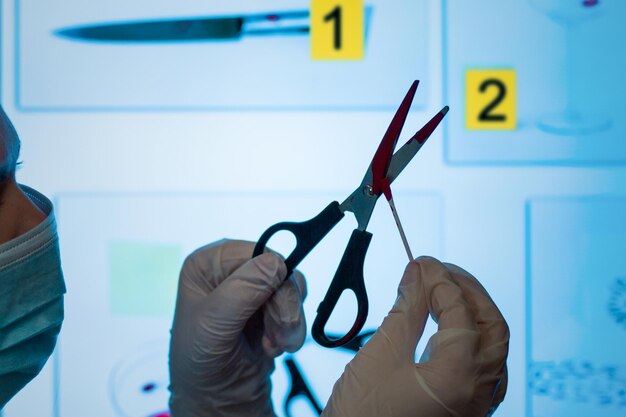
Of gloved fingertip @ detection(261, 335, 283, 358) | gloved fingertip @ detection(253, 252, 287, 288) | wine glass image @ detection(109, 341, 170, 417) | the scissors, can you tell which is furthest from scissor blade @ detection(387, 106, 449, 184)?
wine glass image @ detection(109, 341, 170, 417)

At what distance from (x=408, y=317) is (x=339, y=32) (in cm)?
47

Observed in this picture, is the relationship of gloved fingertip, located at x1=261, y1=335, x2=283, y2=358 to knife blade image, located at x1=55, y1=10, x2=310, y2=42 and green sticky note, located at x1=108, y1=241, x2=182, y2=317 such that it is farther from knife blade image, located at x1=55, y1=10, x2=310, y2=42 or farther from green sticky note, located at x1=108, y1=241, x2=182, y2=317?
knife blade image, located at x1=55, y1=10, x2=310, y2=42

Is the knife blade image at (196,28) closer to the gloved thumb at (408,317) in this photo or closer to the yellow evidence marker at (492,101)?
the yellow evidence marker at (492,101)

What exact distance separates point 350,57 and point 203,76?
212mm

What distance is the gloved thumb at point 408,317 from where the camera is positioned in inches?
21.3

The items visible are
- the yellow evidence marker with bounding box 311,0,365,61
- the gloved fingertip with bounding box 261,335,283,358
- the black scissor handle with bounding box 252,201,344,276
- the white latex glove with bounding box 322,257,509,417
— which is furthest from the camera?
the yellow evidence marker with bounding box 311,0,365,61

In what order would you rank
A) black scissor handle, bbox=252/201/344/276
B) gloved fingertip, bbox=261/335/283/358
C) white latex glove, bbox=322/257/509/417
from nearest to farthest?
white latex glove, bbox=322/257/509/417
black scissor handle, bbox=252/201/344/276
gloved fingertip, bbox=261/335/283/358

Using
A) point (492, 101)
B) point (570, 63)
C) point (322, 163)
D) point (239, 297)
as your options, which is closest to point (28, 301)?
point (239, 297)

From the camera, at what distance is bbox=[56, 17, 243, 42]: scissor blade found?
865 mm

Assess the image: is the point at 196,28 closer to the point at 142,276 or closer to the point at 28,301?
the point at 142,276

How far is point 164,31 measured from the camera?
87cm

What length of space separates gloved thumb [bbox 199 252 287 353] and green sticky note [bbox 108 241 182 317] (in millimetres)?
212

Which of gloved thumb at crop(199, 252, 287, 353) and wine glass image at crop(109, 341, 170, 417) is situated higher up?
gloved thumb at crop(199, 252, 287, 353)

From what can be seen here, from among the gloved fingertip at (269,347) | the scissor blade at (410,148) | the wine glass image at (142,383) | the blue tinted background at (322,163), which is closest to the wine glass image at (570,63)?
the blue tinted background at (322,163)
